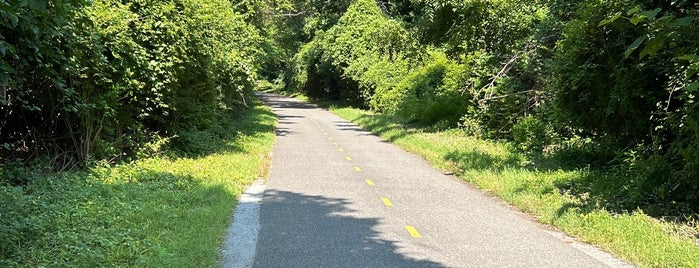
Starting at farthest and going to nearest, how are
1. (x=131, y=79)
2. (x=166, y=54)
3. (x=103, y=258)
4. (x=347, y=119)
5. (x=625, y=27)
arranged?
(x=347, y=119)
(x=166, y=54)
(x=131, y=79)
(x=625, y=27)
(x=103, y=258)

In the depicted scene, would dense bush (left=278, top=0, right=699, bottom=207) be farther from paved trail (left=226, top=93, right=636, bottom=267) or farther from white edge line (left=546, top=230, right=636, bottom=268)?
paved trail (left=226, top=93, right=636, bottom=267)

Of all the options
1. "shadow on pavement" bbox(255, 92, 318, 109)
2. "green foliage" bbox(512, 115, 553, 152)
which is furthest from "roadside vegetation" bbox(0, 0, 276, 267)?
"shadow on pavement" bbox(255, 92, 318, 109)

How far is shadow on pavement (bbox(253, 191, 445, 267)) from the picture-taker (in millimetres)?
6000

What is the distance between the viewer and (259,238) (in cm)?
691

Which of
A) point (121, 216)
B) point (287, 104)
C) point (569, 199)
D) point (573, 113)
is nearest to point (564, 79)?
point (573, 113)

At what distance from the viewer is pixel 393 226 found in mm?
7672

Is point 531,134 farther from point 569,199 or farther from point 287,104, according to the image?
point 287,104

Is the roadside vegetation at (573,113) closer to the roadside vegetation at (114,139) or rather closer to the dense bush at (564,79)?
the dense bush at (564,79)

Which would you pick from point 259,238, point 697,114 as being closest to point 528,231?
point 697,114

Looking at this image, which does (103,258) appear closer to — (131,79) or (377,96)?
(131,79)

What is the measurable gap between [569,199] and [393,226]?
329 cm

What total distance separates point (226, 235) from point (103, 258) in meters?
1.96

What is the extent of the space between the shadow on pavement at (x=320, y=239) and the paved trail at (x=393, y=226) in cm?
1

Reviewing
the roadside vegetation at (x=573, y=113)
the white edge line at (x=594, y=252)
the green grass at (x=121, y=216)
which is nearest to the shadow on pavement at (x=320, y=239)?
the green grass at (x=121, y=216)
